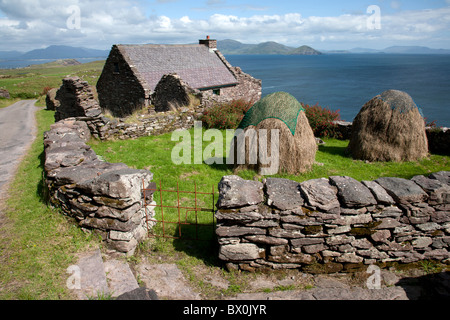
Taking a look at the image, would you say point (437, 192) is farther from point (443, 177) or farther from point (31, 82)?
point (31, 82)

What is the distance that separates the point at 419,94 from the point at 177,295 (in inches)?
2877

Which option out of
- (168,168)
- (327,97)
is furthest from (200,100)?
(327,97)

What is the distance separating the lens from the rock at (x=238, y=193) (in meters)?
5.31

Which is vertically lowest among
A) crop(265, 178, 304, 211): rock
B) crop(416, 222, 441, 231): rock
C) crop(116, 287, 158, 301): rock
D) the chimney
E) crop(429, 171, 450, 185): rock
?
crop(116, 287, 158, 301): rock

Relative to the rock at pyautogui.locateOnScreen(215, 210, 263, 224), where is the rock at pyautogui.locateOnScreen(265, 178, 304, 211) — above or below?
above

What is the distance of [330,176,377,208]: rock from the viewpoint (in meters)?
5.31

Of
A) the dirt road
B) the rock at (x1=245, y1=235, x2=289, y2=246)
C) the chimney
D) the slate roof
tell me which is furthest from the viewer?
the chimney

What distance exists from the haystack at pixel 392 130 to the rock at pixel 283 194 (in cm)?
915

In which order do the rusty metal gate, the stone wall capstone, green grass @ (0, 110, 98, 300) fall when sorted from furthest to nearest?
the stone wall capstone
the rusty metal gate
green grass @ (0, 110, 98, 300)

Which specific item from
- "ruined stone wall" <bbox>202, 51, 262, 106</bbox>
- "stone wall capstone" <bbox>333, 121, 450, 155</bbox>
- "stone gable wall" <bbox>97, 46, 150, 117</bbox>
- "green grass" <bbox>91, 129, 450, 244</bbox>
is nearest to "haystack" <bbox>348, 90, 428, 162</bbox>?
"green grass" <bbox>91, 129, 450, 244</bbox>

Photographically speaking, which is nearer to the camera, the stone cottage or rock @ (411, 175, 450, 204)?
rock @ (411, 175, 450, 204)

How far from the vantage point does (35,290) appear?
442cm

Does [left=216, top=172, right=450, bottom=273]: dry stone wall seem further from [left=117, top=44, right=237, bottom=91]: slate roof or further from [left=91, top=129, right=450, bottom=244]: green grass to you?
[left=117, top=44, right=237, bottom=91]: slate roof

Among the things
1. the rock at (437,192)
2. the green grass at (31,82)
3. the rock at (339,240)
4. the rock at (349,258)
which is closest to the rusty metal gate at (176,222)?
the rock at (339,240)
